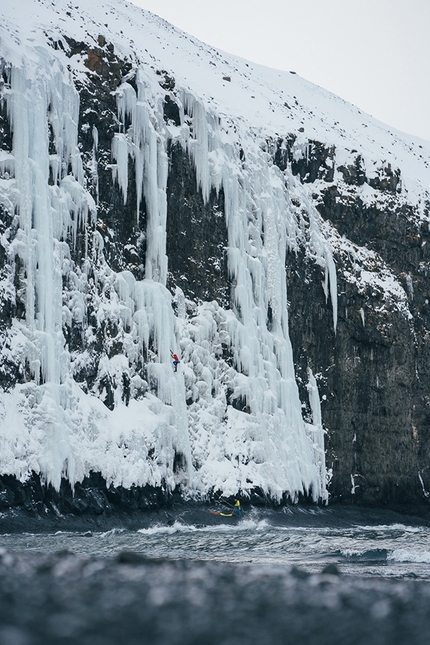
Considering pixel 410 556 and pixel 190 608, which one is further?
pixel 410 556

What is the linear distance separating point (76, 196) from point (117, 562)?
23986mm

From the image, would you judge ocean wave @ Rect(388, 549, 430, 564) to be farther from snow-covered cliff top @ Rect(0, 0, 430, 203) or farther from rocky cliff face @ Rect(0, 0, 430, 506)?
snow-covered cliff top @ Rect(0, 0, 430, 203)

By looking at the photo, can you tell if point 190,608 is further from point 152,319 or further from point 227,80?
point 227,80

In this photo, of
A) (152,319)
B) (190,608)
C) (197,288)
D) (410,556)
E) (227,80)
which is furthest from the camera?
(227,80)

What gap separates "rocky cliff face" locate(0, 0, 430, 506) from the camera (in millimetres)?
33062

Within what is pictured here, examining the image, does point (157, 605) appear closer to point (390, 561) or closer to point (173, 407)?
point (390, 561)

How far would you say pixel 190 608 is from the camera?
413 inches

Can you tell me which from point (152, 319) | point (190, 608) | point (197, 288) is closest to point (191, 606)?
point (190, 608)

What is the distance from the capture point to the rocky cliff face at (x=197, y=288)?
33062 millimetres

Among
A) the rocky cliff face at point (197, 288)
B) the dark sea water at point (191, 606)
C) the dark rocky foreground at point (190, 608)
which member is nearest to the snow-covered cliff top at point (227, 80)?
the rocky cliff face at point (197, 288)

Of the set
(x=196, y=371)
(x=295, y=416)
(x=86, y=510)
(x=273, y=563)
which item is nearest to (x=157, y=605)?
(x=273, y=563)

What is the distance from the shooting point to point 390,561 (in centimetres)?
2780

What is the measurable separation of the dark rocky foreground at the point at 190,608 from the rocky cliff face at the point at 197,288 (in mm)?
18451

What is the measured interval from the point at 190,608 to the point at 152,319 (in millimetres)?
27813
